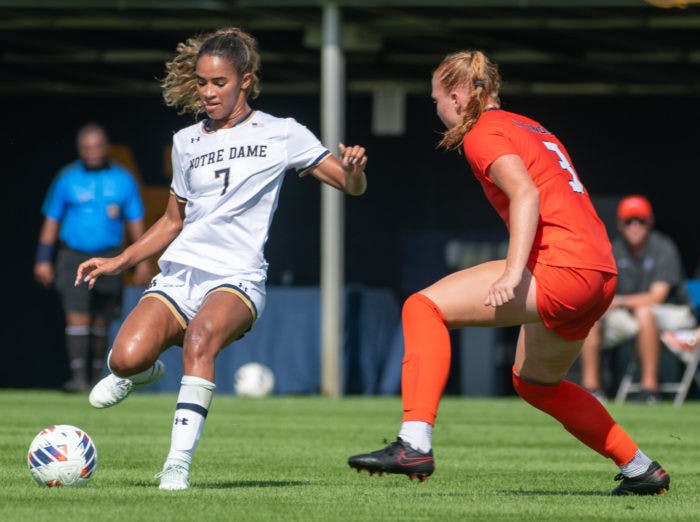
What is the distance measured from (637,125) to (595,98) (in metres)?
0.65

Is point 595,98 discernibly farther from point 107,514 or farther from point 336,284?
point 107,514

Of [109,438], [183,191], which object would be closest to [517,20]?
[109,438]

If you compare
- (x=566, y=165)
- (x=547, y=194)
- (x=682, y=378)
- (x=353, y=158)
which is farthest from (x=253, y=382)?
(x=547, y=194)

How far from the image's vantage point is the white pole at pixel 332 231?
49.1ft

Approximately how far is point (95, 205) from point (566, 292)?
9.09 meters

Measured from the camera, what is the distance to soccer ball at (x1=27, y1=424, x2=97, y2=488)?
253 inches

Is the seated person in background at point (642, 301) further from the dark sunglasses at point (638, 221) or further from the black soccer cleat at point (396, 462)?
the black soccer cleat at point (396, 462)

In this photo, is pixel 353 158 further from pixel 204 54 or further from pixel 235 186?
pixel 204 54

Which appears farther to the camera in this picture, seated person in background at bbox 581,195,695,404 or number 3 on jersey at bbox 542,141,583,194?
seated person in background at bbox 581,195,695,404

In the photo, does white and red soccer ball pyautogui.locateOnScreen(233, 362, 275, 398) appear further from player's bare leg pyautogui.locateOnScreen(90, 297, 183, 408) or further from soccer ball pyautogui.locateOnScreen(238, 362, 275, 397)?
player's bare leg pyautogui.locateOnScreen(90, 297, 183, 408)

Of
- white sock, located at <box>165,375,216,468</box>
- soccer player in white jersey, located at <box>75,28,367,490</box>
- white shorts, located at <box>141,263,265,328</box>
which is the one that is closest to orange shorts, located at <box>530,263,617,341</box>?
Result: soccer player in white jersey, located at <box>75,28,367,490</box>

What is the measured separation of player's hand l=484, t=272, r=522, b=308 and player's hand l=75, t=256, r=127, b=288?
189cm

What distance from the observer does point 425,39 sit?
17422 mm

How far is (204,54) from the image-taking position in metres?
6.70
